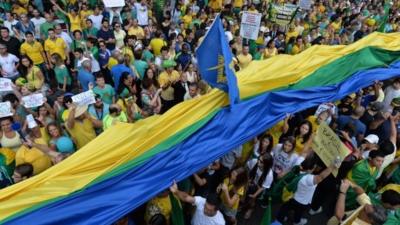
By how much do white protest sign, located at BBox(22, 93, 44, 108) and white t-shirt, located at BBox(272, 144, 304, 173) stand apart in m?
3.30

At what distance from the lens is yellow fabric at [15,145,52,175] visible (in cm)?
435

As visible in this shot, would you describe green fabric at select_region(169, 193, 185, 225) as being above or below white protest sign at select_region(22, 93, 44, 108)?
below

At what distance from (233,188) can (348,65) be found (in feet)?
11.3

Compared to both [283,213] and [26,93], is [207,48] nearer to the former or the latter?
[283,213]

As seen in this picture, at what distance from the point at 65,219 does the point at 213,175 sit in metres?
2.20

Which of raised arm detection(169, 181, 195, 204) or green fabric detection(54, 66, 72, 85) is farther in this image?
green fabric detection(54, 66, 72, 85)

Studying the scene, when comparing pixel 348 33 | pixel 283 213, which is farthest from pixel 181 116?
pixel 348 33

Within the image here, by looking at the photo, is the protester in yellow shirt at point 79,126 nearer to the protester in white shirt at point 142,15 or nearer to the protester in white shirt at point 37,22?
the protester in white shirt at point 37,22

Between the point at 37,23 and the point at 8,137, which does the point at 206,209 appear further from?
the point at 37,23

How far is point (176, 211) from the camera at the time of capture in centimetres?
416

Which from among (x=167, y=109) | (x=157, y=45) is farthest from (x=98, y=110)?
(x=157, y=45)

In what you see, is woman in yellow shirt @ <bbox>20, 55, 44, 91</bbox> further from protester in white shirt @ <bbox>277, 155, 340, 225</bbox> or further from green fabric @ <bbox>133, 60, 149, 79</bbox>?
protester in white shirt @ <bbox>277, 155, 340, 225</bbox>

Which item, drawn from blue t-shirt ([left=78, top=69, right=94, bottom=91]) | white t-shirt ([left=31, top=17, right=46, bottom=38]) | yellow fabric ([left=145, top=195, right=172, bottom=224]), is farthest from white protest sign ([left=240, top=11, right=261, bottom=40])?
yellow fabric ([left=145, top=195, right=172, bottom=224])

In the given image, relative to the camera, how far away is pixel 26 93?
5797 millimetres
